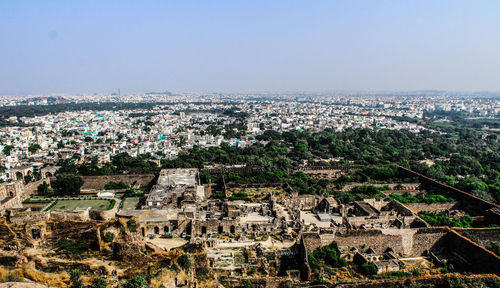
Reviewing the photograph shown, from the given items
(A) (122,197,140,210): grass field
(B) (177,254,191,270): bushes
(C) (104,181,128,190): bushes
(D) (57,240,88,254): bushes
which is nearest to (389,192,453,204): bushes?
(B) (177,254,191,270): bushes

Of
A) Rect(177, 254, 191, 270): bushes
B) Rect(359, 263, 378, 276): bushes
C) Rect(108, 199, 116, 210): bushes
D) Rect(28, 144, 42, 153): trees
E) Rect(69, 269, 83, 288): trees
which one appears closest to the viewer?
Rect(69, 269, 83, 288): trees

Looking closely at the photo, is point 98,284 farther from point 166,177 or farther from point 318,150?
point 318,150

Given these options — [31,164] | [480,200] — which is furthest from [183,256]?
[31,164]

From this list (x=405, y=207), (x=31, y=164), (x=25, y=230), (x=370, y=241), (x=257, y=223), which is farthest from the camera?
(x=31, y=164)

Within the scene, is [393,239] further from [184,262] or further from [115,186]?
[115,186]

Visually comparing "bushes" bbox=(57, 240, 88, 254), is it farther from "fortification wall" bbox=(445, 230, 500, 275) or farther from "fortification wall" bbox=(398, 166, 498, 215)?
"fortification wall" bbox=(398, 166, 498, 215)

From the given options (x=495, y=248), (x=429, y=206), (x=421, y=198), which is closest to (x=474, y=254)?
(x=495, y=248)
